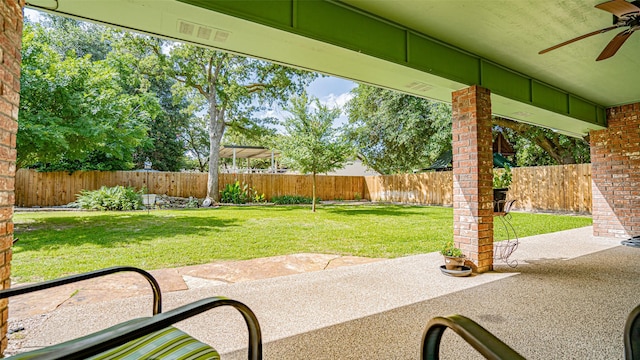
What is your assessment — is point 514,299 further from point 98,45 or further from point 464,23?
point 98,45

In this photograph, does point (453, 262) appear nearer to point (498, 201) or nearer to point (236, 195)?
point (498, 201)

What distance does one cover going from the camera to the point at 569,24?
116 inches

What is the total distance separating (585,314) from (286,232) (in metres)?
5.09

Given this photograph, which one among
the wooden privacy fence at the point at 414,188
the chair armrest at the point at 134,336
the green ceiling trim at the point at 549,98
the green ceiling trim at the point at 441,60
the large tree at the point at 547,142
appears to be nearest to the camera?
the chair armrest at the point at 134,336

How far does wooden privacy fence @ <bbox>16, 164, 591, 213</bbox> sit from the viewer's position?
10.1 m

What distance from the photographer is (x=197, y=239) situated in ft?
18.8

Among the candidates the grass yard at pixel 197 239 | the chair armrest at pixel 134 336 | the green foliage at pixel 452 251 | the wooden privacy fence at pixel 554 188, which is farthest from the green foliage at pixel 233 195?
the chair armrest at pixel 134 336

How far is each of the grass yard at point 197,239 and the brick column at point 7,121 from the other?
2439 mm

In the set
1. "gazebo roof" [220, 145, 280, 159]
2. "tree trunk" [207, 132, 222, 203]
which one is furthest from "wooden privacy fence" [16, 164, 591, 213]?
"gazebo roof" [220, 145, 280, 159]

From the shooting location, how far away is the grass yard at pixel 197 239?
13.8 feet

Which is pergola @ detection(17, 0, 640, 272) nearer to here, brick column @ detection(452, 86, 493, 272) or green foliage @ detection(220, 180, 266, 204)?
brick column @ detection(452, 86, 493, 272)

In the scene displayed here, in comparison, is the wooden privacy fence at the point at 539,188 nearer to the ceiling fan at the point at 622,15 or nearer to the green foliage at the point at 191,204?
the ceiling fan at the point at 622,15

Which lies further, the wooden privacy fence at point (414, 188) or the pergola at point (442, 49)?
the wooden privacy fence at point (414, 188)

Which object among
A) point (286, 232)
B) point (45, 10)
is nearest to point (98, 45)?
point (286, 232)
